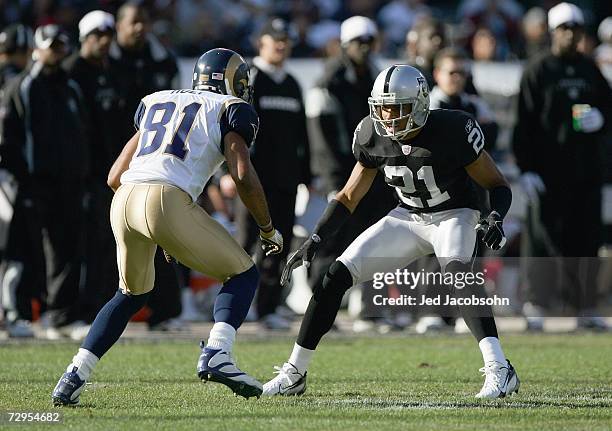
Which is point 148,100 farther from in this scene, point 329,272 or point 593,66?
point 593,66

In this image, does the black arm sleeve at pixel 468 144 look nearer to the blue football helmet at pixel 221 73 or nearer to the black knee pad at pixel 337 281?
the black knee pad at pixel 337 281

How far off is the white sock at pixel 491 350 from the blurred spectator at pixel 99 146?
167 inches

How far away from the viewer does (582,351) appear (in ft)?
29.3

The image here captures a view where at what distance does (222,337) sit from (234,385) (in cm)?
23

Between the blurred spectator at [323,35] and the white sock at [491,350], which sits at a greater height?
the blurred spectator at [323,35]

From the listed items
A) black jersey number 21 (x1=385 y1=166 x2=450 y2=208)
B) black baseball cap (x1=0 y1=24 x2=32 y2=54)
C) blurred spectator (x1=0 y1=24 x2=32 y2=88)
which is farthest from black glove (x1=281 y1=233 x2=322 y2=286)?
black baseball cap (x1=0 y1=24 x2=32 y2=54)

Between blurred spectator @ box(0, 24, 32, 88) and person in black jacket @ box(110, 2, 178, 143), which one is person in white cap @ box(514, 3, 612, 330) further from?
blurred spectator @ box(0, 24, 32, 88)

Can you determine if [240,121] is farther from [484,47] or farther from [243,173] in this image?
[484,47]

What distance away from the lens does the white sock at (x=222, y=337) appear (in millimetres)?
5973

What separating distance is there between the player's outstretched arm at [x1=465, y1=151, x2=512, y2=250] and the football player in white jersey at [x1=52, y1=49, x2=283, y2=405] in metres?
1.05

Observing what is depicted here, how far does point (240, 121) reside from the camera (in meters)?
6.07

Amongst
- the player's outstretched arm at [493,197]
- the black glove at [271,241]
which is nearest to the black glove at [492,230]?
the player's outstretched arm at [493,197]

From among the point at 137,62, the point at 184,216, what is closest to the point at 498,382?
the point at 184,216

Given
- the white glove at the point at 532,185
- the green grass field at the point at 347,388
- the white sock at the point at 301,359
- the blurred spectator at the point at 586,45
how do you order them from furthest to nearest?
the blurred spectator at the point at 586,45, the white glove at the point at 532,185, the white sock at the point at 301,359, the green grass field at the point at 347,388
